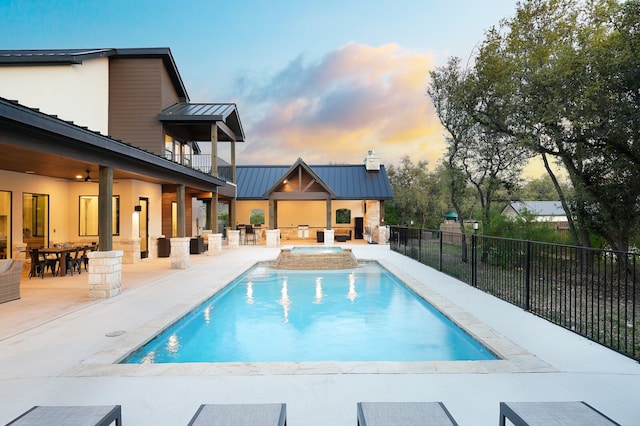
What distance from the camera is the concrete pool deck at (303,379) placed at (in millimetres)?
3334

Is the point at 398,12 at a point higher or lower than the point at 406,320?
higher

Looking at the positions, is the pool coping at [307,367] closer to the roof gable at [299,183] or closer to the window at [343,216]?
the roof gable at [299,183]

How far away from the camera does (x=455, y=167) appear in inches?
663

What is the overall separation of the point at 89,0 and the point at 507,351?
32.3 m

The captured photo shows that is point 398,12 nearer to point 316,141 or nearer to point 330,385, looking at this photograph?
point 316,141

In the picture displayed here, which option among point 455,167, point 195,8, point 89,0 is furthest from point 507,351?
point 89,0

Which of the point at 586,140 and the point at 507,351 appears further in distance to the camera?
the point at 586,140

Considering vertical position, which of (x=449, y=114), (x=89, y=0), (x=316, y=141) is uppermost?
(x=89, y=0)

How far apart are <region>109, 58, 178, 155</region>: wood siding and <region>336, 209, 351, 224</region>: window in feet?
44.8

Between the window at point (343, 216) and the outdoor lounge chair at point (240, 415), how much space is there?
2400 cm

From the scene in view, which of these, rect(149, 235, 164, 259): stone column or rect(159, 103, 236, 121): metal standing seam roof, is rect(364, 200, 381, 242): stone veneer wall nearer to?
rect(159, 103, 236, 121): metal standing seam roof

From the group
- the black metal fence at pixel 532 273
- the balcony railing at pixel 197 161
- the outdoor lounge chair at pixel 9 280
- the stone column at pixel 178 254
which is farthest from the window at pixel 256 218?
the outdoor lounge chair at pixel 9 280

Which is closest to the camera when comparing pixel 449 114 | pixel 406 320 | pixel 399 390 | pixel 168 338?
pixel 399 390

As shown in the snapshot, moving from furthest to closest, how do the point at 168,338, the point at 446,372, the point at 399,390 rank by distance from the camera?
1. the point at 168,338
2. the point at 446,372
3. the point at 399,390
